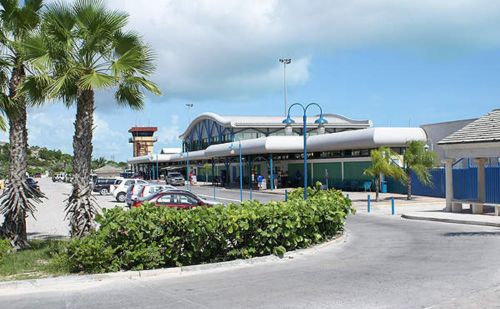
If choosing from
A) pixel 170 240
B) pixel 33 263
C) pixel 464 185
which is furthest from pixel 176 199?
pixel 464 185

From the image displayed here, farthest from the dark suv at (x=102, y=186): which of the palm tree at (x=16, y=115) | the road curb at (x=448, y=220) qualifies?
the palm tree at (x=16, y=115)

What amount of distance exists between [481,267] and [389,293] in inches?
134

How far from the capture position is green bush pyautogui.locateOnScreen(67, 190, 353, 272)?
36.6 ft

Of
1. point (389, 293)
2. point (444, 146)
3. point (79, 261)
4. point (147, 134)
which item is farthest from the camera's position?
point (147, 134)

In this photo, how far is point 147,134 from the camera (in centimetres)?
14625

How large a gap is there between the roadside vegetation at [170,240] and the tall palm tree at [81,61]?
4.71 feet

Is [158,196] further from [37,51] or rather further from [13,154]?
[37,51]

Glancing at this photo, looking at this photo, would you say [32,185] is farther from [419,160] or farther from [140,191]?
[419,160]

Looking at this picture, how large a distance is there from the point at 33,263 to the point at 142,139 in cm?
13457

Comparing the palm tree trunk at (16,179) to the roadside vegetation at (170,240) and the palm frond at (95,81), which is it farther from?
the palm frond at (95,81)

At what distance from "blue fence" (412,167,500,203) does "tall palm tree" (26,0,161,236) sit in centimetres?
1855

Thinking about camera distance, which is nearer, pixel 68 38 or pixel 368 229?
pixel 68 38

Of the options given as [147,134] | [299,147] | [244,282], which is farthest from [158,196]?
[147,134]

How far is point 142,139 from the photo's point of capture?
144500mm
